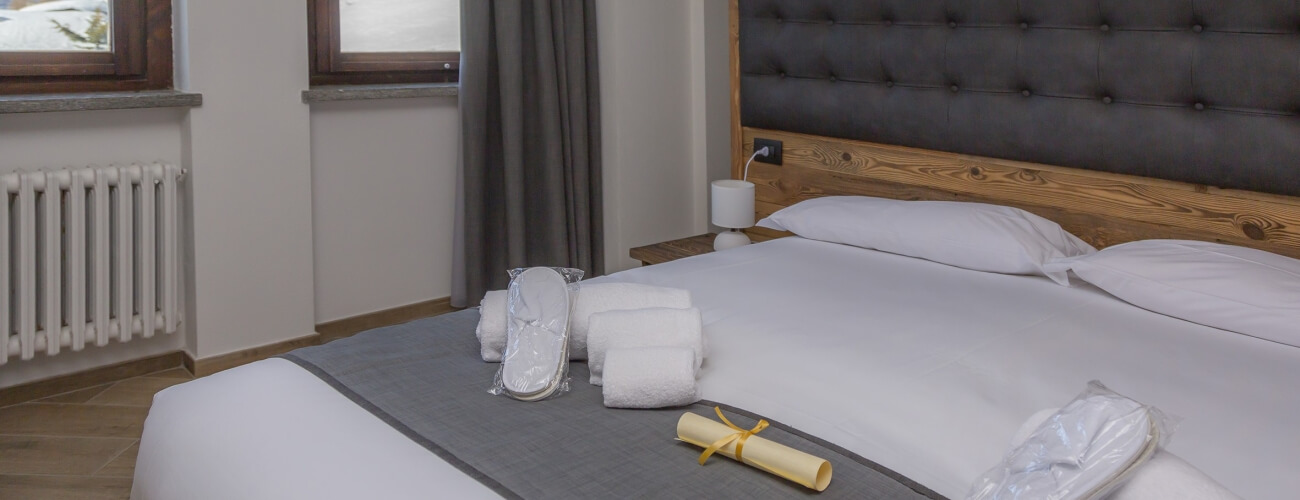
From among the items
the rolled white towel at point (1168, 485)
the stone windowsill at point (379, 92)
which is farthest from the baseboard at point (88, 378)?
the rolled white towel at point (1168, 485)

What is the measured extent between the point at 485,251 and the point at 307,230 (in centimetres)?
58

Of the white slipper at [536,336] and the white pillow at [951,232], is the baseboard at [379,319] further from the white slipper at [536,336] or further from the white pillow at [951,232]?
the white slipper at [536,336]

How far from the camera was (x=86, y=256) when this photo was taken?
266 cm

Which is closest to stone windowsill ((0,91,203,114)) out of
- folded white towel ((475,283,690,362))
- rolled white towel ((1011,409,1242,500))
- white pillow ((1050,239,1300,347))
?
folded white towel ((475,283,690,362))

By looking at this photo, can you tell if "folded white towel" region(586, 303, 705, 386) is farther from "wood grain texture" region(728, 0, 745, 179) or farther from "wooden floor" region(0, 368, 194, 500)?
"wood grain texture" region(728, 0, 745, 179)

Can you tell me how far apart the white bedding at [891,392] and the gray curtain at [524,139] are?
129 centimetres

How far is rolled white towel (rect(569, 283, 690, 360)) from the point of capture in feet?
5.57

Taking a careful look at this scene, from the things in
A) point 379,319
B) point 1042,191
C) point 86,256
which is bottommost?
→ point 379,319

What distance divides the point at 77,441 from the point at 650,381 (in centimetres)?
166

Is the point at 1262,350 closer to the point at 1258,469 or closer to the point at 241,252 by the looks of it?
the point at 1258,469

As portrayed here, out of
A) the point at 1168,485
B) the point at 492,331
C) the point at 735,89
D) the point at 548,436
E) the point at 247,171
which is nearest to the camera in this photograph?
the point at 1168,485

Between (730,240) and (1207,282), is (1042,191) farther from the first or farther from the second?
(730,240)

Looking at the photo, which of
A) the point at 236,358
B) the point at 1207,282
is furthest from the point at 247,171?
the point at 1207,282

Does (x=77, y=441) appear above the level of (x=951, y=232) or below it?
below
